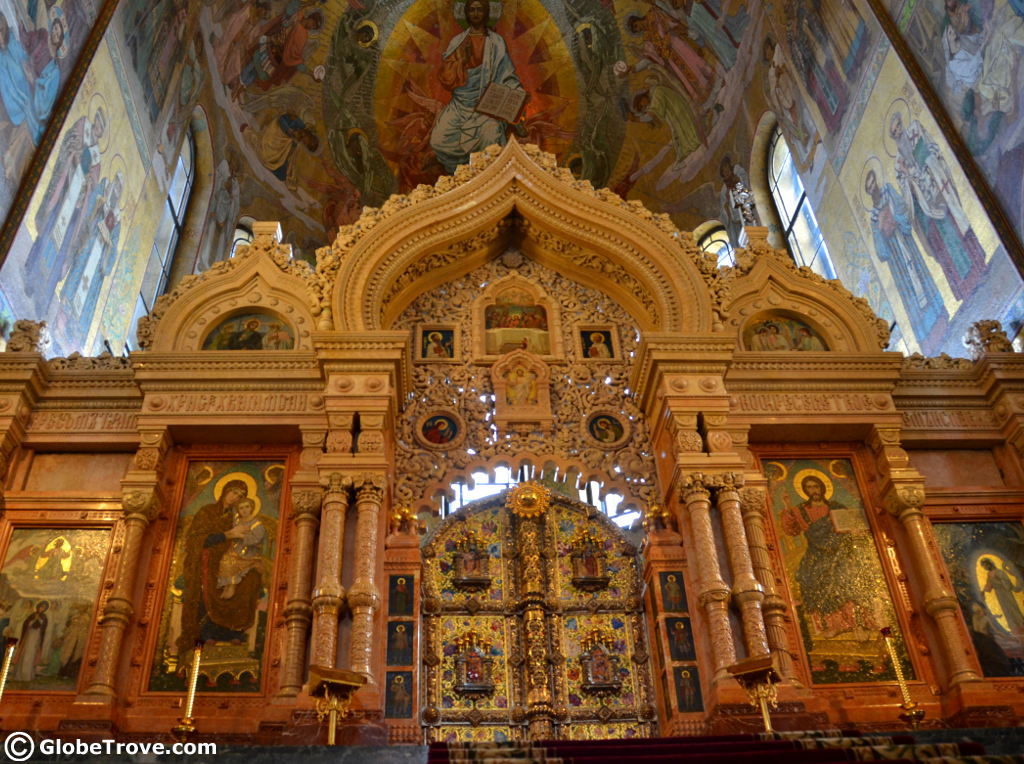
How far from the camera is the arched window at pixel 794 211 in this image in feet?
→ 60.5

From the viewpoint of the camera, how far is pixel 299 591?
8.94 meters

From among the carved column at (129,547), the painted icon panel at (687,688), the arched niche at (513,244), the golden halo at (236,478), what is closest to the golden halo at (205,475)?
the golden halo at (236,478)

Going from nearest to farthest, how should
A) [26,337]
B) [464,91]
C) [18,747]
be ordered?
[18,747] < [26,337] < [464,91]

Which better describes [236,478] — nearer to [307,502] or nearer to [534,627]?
[307,502]

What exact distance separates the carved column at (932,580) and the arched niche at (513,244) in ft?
9.14

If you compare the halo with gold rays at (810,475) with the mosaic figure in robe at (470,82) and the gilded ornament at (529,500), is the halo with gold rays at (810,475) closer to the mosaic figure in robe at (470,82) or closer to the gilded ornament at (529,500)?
the gilded ornament at (529,500)

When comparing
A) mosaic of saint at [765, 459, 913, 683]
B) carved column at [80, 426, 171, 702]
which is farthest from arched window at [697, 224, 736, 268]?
carved column at [80, 426, 171, 702]

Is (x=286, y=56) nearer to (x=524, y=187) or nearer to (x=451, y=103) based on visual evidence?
(x=451, y=103)

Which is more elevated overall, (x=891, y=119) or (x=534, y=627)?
(x=891, y=119)

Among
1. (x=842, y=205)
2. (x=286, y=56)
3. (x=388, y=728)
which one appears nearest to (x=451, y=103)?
(x=286, y=56)

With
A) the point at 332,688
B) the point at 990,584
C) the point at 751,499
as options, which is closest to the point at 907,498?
the point at 990,584

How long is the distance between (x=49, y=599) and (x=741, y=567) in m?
6.82

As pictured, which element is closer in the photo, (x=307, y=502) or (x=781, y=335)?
(x=307, y=502)

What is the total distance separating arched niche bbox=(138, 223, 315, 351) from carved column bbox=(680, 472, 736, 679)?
4.62 metres
